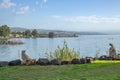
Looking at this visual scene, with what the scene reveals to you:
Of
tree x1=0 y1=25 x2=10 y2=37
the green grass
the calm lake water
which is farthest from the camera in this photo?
tree x1=0 y1=25 x2=10 y2=37

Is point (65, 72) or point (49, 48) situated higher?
point (65, 72)

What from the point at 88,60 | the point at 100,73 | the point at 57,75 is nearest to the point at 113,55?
the point at 88,60

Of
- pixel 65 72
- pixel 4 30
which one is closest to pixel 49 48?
pixel 65 72

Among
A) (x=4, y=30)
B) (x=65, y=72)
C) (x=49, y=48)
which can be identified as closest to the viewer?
(x=65, y=72)

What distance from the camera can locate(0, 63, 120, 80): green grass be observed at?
11.0 meters

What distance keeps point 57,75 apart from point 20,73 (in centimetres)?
155

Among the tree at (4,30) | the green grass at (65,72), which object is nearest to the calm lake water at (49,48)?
the green grass at (65,72)

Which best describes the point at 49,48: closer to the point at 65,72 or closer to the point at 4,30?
the point at 65,72

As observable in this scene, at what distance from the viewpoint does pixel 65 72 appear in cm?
1205

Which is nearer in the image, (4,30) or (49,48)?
(49,48)

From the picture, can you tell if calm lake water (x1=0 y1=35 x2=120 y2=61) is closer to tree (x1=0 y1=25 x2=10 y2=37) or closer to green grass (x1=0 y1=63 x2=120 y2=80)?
green grass (x1=0 y1=63 x2=120 y2=80)

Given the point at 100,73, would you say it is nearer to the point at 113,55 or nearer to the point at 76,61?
the point at 76,61

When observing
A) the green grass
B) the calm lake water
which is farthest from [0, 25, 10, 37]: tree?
the green grass

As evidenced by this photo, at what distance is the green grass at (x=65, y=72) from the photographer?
35.9ft
